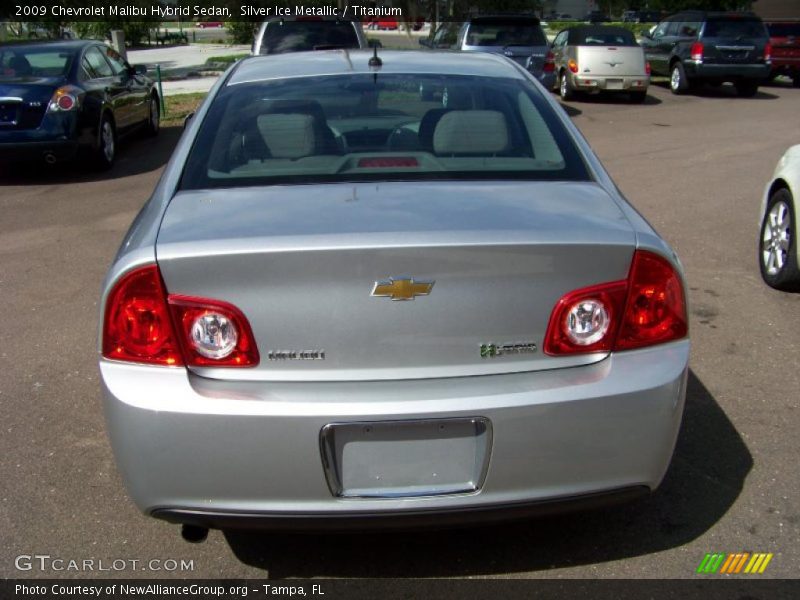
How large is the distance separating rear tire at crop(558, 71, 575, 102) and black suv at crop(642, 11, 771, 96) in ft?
9.40

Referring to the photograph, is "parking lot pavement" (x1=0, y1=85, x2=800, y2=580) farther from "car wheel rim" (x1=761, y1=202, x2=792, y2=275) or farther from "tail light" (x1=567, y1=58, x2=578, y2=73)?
"tail light" (x1=567, y1=58, x2=578, y2=73)

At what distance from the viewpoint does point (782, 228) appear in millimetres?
6062

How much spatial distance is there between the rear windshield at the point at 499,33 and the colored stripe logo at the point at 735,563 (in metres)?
13.5

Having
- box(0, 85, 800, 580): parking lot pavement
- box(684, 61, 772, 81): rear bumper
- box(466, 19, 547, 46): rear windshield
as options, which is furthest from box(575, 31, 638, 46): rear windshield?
box(0, 85, 800, 580): parking lot pavement

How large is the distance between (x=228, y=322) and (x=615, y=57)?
16.3 metres

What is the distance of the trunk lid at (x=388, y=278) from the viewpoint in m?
2.54

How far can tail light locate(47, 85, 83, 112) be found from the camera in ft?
32.3

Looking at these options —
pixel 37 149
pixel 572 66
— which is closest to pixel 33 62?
pixel 37 149

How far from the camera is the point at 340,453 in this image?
8.43ft

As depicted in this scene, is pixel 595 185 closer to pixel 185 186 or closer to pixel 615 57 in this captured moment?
pixel 185 186

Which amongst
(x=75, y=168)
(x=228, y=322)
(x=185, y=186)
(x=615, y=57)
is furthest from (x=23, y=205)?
(x=615, y=57)

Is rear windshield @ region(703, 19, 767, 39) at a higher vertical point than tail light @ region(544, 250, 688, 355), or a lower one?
lower

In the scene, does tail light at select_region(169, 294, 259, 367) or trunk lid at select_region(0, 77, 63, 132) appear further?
trunk lid at select_region(0, 77, 63, 132)

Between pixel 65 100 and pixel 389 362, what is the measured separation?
8557mm
